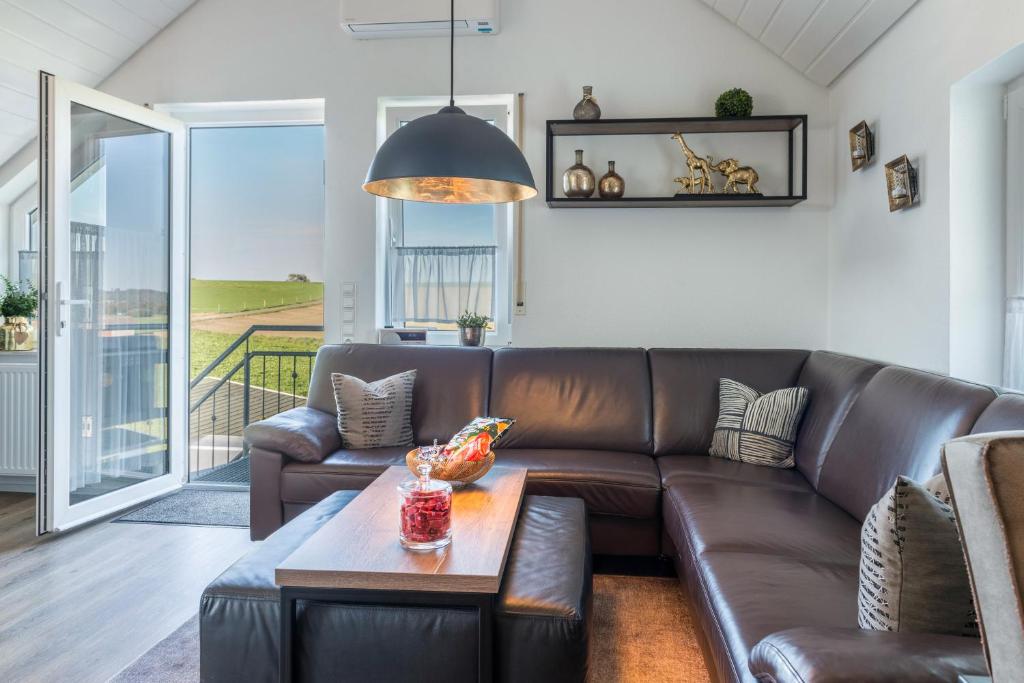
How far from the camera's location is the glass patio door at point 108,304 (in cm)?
292

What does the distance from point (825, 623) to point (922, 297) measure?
174 cm

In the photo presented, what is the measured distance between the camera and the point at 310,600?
1503 mm

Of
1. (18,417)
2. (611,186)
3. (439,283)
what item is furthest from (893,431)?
(18,417)

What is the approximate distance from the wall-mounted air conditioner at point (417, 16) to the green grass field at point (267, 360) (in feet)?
6.85

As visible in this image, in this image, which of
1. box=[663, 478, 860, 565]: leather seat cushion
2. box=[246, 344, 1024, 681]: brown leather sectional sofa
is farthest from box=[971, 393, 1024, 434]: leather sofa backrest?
box=[663, 478, 860, 565]: leather seat cushion

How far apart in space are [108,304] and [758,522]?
10.7 feet

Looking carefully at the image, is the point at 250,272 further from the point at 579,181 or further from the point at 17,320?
the point at 579,181

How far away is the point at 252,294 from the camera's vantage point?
462cm

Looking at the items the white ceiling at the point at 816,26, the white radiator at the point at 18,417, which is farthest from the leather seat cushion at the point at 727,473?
the white radiator at the point at 18,417

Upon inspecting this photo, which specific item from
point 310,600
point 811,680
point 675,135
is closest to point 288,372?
point 675,135

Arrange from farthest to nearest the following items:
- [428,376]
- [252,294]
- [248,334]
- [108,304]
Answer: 1. [252,294]
2. [248,334]
3. [108,304]
4. [428,376]

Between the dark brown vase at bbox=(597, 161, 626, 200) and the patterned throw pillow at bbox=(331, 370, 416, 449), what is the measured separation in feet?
4.91

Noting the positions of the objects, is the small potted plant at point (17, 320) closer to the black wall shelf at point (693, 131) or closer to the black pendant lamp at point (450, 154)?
the black pendant lamp at point (450, 154)

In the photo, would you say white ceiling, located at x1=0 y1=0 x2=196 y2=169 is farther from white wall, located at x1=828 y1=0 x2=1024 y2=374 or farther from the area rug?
white wall, located at x1=828 y1=0 x2=1024 y2=374
